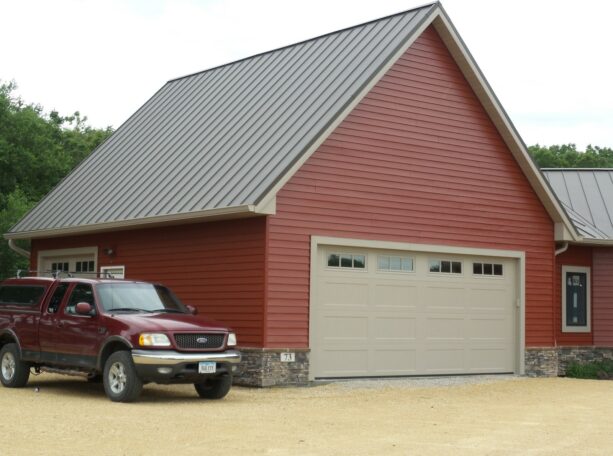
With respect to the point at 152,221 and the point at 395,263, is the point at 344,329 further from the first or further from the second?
the point at 152,221

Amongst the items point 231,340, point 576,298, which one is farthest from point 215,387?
point 576,298

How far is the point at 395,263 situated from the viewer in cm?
2055

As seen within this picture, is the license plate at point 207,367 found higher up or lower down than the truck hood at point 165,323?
lower down

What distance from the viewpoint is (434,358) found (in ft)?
69.2

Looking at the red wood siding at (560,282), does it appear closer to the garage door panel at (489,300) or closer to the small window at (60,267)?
the garage door panel at (489,300)

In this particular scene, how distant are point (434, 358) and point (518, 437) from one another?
29.0ft

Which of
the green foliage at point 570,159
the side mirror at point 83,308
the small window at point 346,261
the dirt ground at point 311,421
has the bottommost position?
the dirt ground at point 311,421

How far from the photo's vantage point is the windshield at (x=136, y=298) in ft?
53.6

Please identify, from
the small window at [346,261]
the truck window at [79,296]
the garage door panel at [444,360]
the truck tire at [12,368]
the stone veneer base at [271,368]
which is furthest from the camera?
the garage door panel at [444,360]

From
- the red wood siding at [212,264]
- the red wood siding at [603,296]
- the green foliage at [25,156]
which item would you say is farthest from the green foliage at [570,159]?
the red wood siding at [212,264]

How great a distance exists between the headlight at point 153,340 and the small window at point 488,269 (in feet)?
28.9

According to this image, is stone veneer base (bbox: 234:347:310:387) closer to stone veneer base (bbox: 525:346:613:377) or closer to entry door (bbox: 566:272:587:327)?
stone veneer base (bbox: 525:346:613:377)

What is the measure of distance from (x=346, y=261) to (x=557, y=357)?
7029 millimetres

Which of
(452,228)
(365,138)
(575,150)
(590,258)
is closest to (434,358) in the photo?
(452,228)
